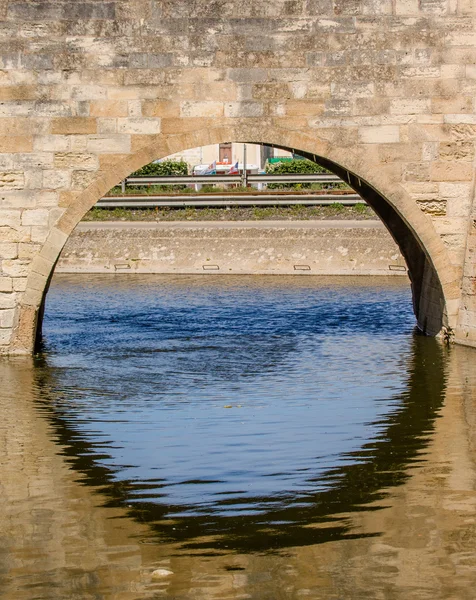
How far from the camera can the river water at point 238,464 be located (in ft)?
22.7

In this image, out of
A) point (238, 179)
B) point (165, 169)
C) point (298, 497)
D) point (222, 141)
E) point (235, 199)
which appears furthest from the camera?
point (165, 169)

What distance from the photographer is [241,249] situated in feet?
79.7

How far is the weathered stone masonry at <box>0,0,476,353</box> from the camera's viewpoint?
569 inches

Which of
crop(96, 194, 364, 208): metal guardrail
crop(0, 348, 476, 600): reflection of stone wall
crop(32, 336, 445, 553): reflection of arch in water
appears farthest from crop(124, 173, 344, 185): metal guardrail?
crop(0, 348, 476, 600): reflection of stone wall

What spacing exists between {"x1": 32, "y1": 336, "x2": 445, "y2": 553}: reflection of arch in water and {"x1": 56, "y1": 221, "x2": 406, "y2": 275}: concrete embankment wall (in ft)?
39.6

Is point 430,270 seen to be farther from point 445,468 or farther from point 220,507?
point 220,507

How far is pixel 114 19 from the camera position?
14445 millimetres

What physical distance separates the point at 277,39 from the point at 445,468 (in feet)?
22.4

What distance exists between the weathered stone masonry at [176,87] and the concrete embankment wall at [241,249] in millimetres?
9224

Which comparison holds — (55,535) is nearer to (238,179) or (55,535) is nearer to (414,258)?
(414,258)

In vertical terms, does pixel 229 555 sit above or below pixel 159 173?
below

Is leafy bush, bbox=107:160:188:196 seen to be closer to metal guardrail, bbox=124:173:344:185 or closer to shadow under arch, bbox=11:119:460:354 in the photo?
metal guardrail, bbox=124:173:344:185

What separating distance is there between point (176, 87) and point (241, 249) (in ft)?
32.4

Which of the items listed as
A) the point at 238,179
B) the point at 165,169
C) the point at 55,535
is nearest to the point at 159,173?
the point at 165,169
